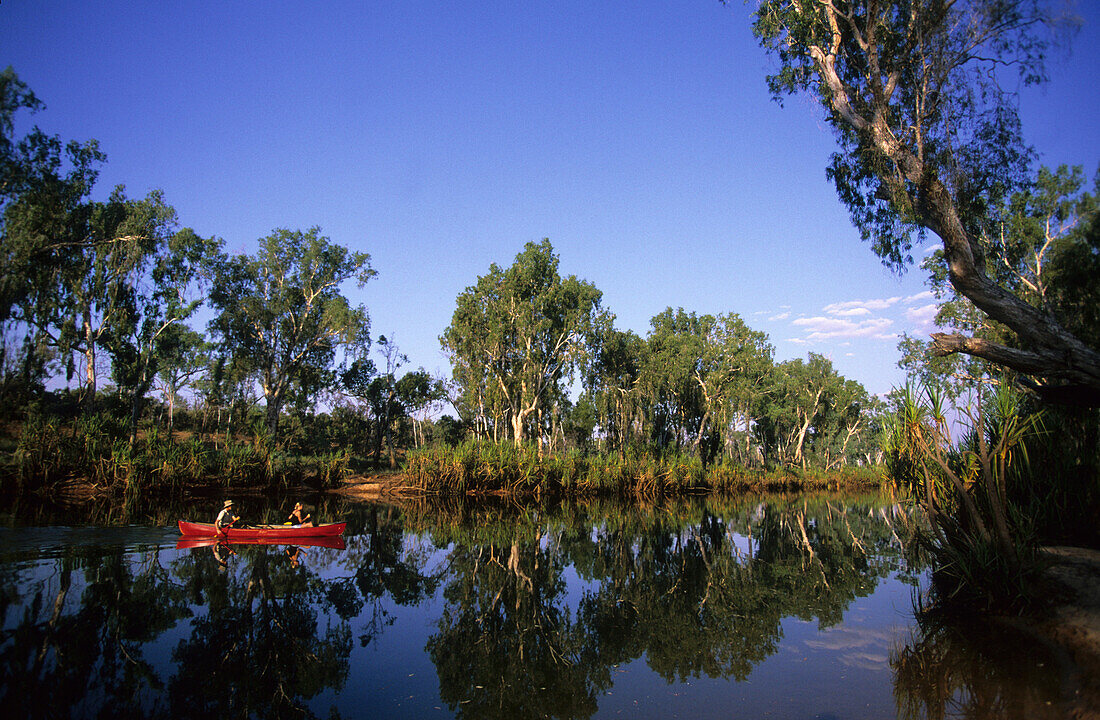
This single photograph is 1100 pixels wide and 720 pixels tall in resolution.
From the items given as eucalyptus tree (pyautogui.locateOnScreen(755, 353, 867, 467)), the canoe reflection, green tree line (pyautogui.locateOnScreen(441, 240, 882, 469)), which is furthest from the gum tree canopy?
eucalyptus tree (pyautogui.locateOnScreen(755, 353, 867, 467))

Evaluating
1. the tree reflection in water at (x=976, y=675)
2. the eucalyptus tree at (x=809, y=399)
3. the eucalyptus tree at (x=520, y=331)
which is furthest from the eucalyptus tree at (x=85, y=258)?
the eucalyptus tree at (x=809, y=399)

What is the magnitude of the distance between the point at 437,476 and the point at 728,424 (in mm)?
28806

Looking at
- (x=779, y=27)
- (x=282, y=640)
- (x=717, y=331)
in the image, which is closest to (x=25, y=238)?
(x=282, y=640)

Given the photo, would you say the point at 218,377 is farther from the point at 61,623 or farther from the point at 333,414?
the point at 61,623

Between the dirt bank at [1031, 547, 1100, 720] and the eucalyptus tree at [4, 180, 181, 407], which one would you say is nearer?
the dirt bank at [1031, 547, 1100, 720]

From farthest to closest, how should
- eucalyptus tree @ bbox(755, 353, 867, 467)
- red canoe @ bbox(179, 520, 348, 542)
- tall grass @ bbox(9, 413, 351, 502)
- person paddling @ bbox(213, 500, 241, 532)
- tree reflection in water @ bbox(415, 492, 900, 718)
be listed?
eucalyptus tree @ bbox(755, 353, 867, 467), tall grass @ bbox(9, 413, 351, 502), red canoe @ bbox(179, 520, 348, 542), person paddling @ bbox(213, 500, 241, 532), tree reflection in water @ bbox(415, 492, 900, 718)

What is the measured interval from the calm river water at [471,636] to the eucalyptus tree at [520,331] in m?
22.1

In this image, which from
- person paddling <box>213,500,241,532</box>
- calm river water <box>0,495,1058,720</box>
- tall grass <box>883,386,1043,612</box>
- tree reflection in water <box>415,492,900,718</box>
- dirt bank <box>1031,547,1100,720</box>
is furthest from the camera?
person paddling <box>213,500,241,532</box>

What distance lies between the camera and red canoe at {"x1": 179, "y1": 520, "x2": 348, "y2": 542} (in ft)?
35.7

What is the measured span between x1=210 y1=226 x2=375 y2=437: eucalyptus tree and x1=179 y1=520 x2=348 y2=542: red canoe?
1075 inches

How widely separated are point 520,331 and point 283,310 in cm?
1694

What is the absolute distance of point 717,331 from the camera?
42.8m

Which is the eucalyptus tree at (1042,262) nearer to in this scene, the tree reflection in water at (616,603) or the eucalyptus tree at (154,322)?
the tree reflection in water at (616,603)

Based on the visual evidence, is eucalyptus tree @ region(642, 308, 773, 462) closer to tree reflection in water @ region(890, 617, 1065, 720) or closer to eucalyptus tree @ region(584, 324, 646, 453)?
eucalyptus tree @ region(584, 324, 646, 453)
